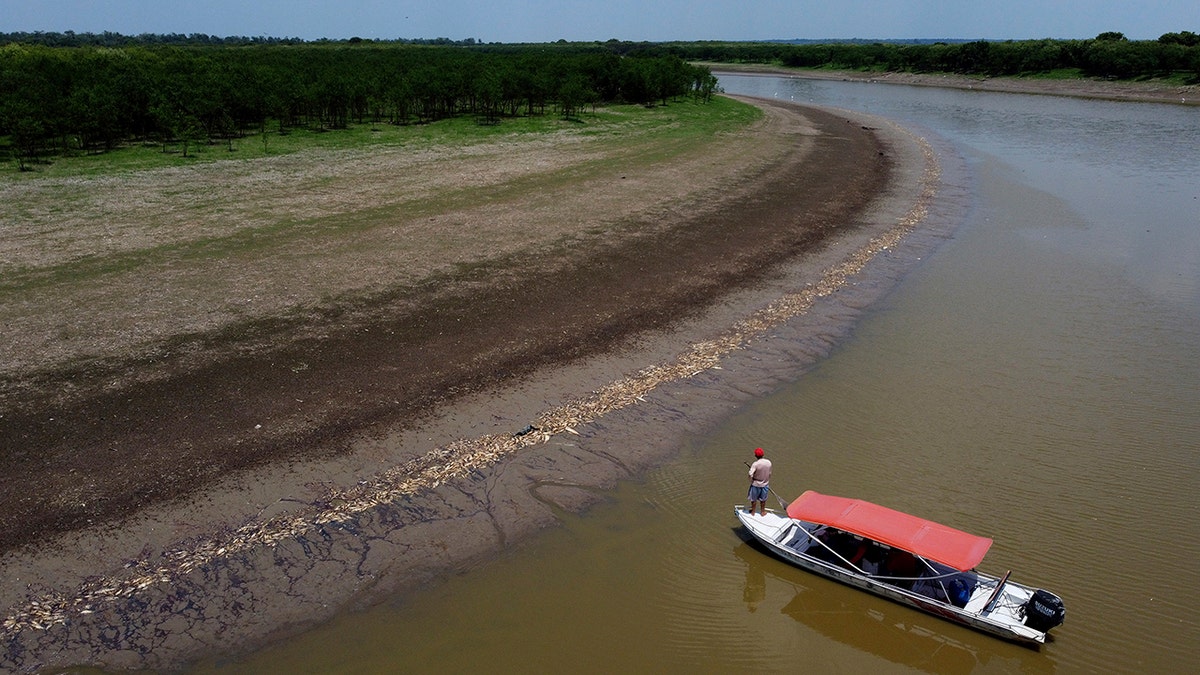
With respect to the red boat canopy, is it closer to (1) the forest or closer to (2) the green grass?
(2) the green grass

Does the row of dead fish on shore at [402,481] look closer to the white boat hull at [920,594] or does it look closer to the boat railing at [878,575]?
the white boat hull at [920,594]

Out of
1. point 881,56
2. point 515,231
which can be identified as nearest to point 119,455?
point 515,231

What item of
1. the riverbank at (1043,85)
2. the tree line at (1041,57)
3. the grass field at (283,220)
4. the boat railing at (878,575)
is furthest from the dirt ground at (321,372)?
the tree line at (1041,57)

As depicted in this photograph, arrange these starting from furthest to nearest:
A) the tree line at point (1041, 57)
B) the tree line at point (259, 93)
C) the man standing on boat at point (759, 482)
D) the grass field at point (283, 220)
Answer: the tree line at point (1041, 57) → the tree line at point (259, 93) → the grass field at point (283, 220) → the man standing on boat at point (759, 482)

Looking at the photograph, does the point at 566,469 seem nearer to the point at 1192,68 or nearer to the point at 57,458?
the point at 57,458

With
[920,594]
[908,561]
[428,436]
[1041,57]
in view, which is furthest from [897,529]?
[1041,57]

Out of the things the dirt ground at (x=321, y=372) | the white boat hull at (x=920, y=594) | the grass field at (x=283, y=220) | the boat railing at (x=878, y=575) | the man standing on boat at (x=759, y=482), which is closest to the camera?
the white boat hull at (x=920, y=594)

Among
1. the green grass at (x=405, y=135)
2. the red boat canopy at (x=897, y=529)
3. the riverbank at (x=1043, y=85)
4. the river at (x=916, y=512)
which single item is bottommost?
the river at (x=916, y=512)
